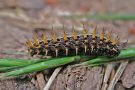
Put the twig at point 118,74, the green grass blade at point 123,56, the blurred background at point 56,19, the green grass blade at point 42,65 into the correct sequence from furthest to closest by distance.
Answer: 1. the blurred background at point 56,19
2. the green grass blade at point 123,56
3. the twig at point 118,74
4. the green grass blade at point 42,65

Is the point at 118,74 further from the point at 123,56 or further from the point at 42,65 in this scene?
the point at 42,65

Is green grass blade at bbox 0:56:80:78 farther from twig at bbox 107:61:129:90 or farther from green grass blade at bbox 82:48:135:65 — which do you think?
twig at bbox 107:61:129:90

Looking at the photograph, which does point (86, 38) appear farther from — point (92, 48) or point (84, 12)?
point (84, 12)

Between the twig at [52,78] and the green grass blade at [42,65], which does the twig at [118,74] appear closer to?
the green grass blade at [42,65]

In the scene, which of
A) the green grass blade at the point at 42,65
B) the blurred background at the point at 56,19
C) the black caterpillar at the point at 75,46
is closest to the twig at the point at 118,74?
the blurred background at the point at 56,19

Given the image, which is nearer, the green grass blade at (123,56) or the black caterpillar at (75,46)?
the black caterpillar at (75,46)

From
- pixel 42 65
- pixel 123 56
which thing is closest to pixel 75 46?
pixel 42 65

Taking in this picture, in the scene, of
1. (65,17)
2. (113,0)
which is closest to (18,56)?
(65,17)
